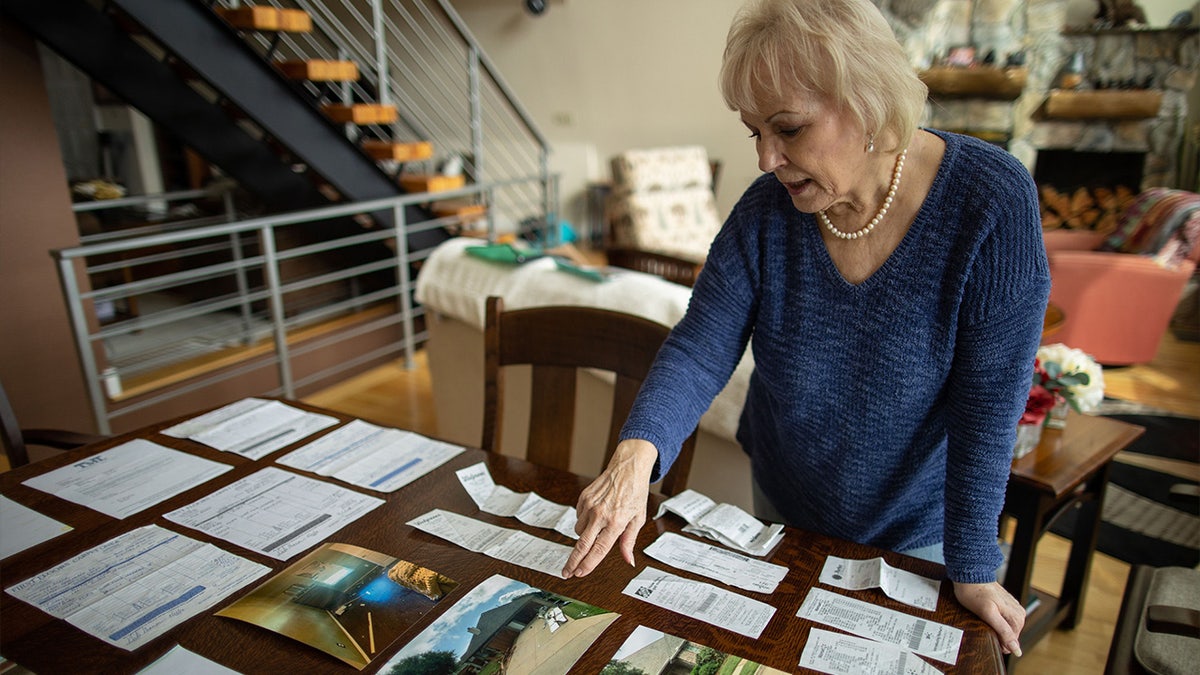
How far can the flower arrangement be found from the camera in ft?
5.19

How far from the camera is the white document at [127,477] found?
42.8 inches

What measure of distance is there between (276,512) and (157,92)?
2893 mm

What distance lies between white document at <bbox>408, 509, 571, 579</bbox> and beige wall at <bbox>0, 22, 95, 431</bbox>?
2.50 metres

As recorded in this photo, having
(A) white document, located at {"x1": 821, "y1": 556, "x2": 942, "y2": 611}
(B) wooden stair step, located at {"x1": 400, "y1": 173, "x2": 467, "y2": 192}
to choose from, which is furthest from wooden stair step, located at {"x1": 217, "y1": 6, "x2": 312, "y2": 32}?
(A) white document, located at {"x1": 821, "y1": 556, "x2": 942, "y2": 611}

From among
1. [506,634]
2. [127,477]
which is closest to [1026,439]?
[506,634]

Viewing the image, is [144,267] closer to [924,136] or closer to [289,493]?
[289,493]

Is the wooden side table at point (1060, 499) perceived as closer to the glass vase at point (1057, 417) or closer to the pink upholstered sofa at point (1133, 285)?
the glass vase at point (1057, 417)

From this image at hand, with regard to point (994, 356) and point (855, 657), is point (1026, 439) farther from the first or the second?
point (855, 657)

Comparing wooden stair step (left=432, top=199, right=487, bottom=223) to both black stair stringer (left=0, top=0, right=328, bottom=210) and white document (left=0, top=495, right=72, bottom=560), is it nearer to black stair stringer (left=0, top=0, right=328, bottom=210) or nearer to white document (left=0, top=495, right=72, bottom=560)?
black stair stringer (left=0, top=0, right=328, bottom=210)

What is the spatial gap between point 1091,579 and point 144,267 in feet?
15.0

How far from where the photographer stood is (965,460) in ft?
2.92

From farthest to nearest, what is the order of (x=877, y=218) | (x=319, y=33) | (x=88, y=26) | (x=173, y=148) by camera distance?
(x=319, y=33)
(x=173, y=148)
(x=88, y=26)
(x=877, y=218)

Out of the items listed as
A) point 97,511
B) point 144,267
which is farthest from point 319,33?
point 97,511

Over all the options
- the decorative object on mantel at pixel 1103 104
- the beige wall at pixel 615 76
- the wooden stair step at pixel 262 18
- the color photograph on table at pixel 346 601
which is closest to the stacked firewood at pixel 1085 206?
the decorative object on mantel at pixel 1103 104
